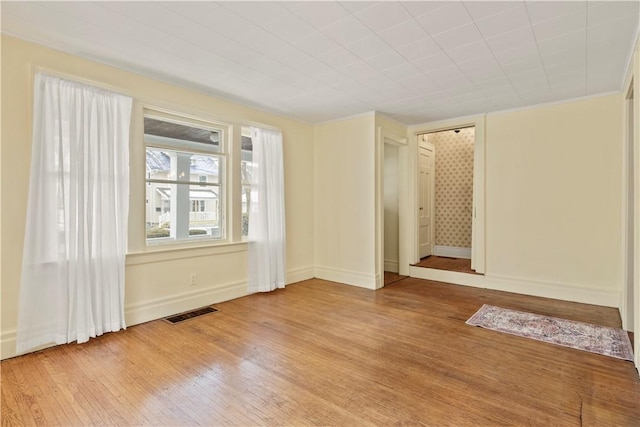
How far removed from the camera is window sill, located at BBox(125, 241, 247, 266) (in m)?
3.47

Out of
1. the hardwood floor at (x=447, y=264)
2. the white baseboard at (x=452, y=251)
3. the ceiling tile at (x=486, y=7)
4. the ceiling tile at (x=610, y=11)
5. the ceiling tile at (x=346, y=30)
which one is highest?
the ceiling tile at (x=346, y=30)

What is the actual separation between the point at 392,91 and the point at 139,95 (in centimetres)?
286

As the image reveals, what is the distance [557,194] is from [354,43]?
3508 mm

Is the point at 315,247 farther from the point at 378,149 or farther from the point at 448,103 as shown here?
the point at 448,103

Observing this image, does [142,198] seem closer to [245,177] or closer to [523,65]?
[245,177]

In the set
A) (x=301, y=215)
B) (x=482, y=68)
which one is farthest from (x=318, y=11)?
(x=301, y=215)

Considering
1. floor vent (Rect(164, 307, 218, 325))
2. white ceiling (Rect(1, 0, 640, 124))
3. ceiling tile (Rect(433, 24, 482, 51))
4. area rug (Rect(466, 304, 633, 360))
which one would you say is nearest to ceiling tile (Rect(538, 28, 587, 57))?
white ceiling (Rect(1, 0, 640, 124))

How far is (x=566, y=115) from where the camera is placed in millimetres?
4262

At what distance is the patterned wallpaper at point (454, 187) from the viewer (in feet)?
21.9

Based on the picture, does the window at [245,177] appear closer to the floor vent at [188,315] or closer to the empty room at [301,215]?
the empty room at [301,215]

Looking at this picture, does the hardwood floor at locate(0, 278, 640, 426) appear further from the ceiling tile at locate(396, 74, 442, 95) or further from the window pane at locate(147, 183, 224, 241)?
the ceiling tile at locate(396, 74, 442, 95)

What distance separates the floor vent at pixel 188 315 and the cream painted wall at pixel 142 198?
10 centimetres

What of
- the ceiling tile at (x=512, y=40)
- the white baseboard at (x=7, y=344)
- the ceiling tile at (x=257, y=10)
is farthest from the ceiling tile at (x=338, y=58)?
the white baseboard at (x=7, y=344)

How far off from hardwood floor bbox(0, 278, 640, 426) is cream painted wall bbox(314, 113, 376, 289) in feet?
5.12
